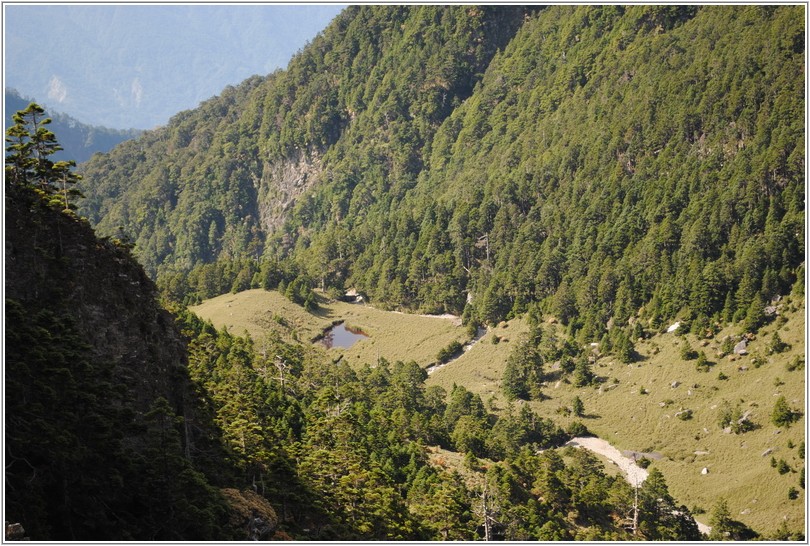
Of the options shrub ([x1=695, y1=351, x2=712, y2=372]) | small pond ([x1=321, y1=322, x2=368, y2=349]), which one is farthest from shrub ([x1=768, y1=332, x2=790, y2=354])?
small pond ([x1=321, y1=322, x2=368, y2=349])

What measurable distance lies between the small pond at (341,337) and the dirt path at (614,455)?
64798 mm

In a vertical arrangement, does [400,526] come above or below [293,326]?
below

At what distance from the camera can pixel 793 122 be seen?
18088 cm

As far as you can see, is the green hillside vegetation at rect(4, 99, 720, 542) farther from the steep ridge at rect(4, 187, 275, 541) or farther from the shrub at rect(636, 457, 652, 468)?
the shrub at rect(636, 457, 652, 468)

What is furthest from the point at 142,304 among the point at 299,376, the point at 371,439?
the point at 299,376

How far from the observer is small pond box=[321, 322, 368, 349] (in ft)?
623

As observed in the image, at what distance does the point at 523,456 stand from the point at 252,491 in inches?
1922

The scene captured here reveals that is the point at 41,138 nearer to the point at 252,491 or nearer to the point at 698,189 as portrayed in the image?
the point at 252,491

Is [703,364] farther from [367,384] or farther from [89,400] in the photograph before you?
[89,400]

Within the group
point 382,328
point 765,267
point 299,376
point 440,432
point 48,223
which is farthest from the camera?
point 382,328

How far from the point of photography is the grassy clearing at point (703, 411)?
371 ft

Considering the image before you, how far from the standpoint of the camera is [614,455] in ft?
432

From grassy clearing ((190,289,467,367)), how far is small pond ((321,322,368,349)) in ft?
4.39

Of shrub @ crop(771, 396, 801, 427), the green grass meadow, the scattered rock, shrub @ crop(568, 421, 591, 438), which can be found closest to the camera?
the green grass meadow
